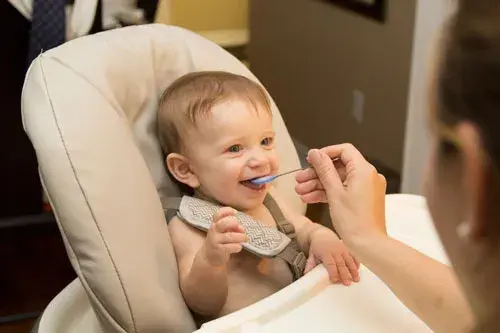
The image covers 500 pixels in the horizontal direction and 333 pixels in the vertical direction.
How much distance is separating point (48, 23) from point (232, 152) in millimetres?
827

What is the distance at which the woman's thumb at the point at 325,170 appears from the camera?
103cm

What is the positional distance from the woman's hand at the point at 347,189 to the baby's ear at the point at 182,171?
195 mm

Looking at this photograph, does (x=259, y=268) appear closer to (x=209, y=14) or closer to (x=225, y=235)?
(x=225, y=235)

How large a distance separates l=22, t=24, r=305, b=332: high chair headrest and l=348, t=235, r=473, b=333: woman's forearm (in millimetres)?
278

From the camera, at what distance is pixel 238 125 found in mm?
1149

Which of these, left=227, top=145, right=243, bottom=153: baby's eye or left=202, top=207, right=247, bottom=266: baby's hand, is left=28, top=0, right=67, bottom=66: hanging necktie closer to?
left=227, top=145, right=243, bottom=153: baby's eye

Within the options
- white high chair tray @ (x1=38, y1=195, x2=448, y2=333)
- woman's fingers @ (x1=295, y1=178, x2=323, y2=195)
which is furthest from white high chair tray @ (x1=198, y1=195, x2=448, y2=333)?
woman's fingers @ (x1=295, y1=178, x2=323, y2=195)

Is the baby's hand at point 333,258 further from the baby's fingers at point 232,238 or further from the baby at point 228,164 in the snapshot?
the baby's fingers at point 232,238

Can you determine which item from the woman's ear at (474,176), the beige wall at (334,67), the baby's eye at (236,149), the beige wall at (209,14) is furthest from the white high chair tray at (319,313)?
the beige wall at (209,14)

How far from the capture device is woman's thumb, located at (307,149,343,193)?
1.03 metres

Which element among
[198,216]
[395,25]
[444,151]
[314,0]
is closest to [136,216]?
[198,216]

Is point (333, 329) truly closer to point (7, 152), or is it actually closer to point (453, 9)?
point (453, 9)

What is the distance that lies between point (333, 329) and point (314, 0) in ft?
7.49

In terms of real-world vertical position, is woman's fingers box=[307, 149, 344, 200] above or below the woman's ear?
below
